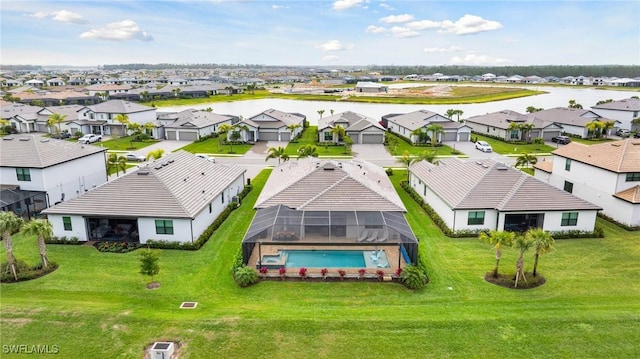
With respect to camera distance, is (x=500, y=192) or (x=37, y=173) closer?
(x=500, y=192)

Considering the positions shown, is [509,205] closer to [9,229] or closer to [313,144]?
[9,229]

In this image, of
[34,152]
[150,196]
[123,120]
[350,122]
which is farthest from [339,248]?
[123,120]

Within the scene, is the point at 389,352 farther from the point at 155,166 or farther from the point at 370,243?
the point at 155,166

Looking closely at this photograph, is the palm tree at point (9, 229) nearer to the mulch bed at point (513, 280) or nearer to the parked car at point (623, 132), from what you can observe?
the mulch bed at point (513, 280)

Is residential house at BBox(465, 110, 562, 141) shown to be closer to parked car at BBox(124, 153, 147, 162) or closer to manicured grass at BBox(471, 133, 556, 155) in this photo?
manicured grass at BBox(471, 133, 556, 155)

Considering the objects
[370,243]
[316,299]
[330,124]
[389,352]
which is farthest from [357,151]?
[389,352]

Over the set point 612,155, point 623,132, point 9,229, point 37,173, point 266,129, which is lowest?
point 623,132

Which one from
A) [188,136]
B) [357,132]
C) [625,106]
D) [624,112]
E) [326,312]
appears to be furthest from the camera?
[625,106]
